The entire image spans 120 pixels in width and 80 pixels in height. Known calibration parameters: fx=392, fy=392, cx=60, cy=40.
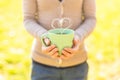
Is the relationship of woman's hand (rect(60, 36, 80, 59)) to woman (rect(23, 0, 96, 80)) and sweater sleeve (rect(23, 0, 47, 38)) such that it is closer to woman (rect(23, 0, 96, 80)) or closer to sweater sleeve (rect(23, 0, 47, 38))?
woman (rect(23, 0, 96, 80))

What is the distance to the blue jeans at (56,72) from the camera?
179cm

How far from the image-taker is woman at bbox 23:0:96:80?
5.70 ft

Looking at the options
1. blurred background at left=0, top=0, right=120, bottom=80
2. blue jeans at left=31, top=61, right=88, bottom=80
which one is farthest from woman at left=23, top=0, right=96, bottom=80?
blurred background at left=0, top=0, right=120, bottom=80

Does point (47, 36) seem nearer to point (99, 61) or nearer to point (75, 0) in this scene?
point (75, 0)

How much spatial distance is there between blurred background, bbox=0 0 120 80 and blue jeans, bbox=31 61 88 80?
0.99m

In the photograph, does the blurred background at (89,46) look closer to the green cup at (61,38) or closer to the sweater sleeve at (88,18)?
the sweater sleeve at (88,18)

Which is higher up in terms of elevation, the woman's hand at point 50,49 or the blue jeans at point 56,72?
the woman's hand at point 50,49

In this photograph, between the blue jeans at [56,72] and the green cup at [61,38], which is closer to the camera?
the green cup at [61,38]

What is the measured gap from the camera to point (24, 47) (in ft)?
10.8

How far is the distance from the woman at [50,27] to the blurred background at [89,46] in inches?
39.7

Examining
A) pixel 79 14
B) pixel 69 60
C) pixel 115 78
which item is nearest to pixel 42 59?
pixel 69 60

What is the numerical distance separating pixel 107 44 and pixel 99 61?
0.32 m

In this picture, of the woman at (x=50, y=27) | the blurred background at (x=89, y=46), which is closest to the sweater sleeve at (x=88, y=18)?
the woman at (x=50, y=27)

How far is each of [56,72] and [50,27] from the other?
0.21 m
